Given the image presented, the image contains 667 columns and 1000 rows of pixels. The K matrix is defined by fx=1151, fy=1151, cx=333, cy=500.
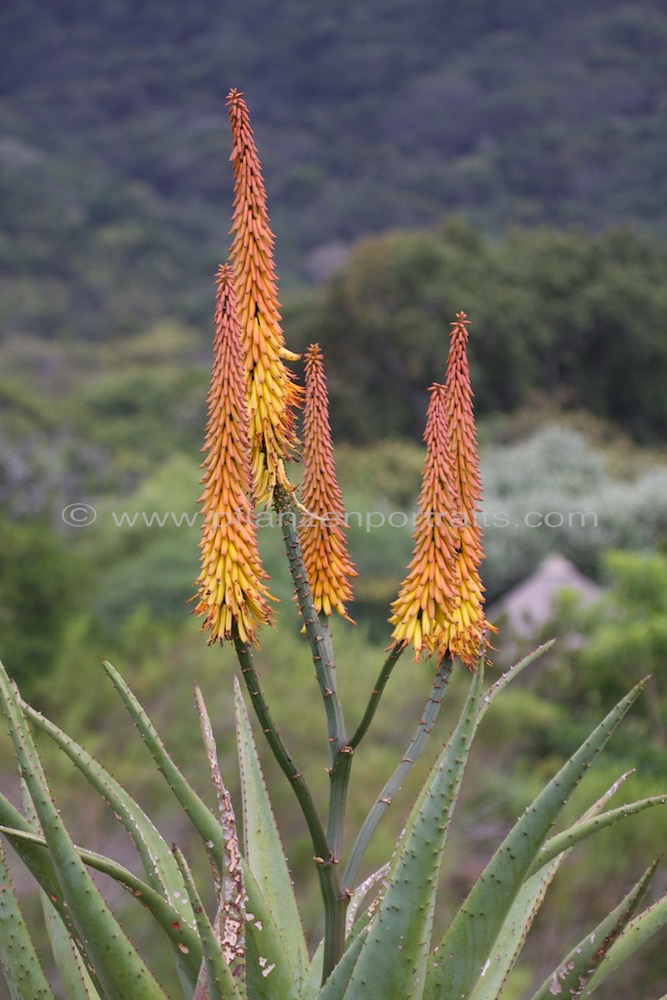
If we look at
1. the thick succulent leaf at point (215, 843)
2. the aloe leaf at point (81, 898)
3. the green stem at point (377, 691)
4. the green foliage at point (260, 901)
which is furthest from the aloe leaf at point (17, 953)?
the green stem at point (377, 691)

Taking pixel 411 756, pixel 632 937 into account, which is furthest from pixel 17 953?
pixel 632 937

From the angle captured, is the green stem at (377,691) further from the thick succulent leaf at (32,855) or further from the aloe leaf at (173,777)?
the thick succulent leaf at (32,855)

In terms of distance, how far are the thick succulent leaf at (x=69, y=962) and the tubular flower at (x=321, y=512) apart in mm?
608

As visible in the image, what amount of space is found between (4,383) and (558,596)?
69.7 feet

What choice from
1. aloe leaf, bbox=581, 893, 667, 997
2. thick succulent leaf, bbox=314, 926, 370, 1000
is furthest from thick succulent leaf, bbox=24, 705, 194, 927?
aloe leaf, bbox=581, 893, 667, 997

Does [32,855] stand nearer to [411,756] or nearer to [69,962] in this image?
[69,962]

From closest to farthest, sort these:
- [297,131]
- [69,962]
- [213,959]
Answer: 1. [213,959]
2. [69,962]
3. [297,131]

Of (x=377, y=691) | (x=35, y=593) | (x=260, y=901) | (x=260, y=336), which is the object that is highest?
(x=35, y=593)

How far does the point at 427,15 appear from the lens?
71125mm

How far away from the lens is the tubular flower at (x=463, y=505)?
145cm

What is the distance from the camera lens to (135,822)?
62.3 inches

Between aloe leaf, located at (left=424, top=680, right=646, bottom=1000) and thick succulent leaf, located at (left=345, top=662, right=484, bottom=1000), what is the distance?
13cm

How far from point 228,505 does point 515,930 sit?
0.85 meters

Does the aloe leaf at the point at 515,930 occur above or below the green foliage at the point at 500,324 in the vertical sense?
below
